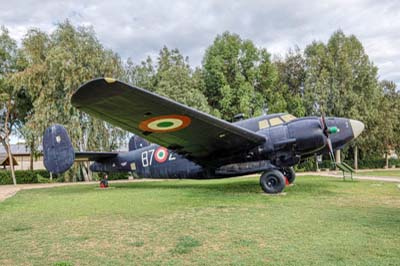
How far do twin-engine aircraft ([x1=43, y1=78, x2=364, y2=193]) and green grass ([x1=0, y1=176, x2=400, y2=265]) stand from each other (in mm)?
2471

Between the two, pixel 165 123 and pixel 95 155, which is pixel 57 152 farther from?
pixel 165 123

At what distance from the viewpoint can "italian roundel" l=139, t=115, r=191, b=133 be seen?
30.5 feet

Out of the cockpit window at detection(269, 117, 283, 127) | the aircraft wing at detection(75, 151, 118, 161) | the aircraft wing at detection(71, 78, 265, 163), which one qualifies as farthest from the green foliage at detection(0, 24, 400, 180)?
the cockpit window at detection(269, 117, 283, 127)

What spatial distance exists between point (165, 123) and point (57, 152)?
580cm

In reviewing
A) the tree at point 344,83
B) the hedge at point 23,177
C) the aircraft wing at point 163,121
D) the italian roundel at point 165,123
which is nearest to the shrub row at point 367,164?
the tree at point 344,83

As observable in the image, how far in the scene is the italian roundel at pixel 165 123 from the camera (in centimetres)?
928

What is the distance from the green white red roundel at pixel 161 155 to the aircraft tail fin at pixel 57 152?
11.1ft

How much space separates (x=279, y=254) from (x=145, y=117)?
19.3 feet

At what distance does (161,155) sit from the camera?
13898 millimetres

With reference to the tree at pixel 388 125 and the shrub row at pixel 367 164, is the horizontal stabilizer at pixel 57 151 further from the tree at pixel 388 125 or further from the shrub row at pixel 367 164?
the tree at pixel 388 125

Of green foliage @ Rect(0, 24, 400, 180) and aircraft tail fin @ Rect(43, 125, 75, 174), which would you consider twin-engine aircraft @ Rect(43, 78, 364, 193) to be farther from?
green foliage @ Rect(0, 24, 400, 180)

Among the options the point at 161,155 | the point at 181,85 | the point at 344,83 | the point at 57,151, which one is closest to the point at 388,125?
the point at 344,83

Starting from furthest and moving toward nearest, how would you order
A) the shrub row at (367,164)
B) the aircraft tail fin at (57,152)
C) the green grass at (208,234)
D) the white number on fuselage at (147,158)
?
the shrub row at (367,164)
the white number on fuselage at (147,158)
the aircraft tail fin at (57,152)
the green grass at (208,234)

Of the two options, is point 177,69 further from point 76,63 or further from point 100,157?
point 100,157
